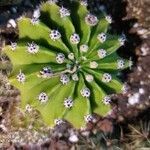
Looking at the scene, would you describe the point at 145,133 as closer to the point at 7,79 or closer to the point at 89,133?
the point at 89,133

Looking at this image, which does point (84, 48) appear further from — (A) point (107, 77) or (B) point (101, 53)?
(A) point (107, 77)


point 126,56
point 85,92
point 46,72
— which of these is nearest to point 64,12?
point 46,72

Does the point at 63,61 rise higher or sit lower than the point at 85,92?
higher

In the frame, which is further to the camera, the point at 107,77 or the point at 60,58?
the point at 107,77

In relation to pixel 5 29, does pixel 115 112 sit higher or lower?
lower

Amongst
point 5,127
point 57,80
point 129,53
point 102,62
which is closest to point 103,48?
point 102,62

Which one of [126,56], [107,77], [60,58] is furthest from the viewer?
[126,56]

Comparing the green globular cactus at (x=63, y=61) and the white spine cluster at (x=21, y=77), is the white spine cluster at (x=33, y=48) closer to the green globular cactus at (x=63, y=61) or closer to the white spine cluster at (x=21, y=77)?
the green globular cactus at (x=63, y=61)
